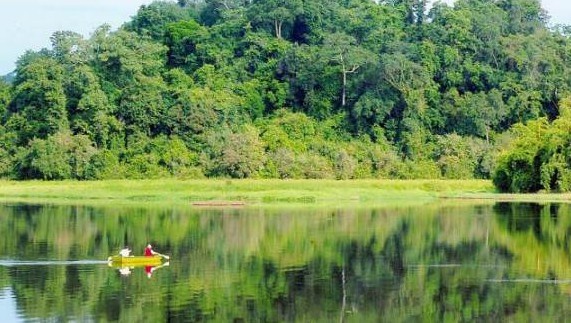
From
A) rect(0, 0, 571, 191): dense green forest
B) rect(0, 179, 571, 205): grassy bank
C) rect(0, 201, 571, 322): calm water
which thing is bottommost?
rect(0, 201, 571, 322): calm water

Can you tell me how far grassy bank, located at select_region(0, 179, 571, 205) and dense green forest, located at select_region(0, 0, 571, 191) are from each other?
6962mm

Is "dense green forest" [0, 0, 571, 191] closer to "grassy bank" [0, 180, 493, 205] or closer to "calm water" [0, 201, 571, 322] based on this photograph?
"grassy bank" [0, 180, 493, 205]

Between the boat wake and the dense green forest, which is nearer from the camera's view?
the boat wake

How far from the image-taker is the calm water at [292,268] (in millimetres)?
25609

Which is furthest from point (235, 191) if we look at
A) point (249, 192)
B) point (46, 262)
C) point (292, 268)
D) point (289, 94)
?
point (292, 268)

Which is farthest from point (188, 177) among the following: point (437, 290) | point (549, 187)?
point (437, 290)

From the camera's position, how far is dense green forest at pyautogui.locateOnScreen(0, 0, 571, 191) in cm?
7794

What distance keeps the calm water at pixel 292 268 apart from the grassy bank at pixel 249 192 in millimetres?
11556

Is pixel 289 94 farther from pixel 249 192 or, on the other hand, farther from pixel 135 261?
pixel 135 261

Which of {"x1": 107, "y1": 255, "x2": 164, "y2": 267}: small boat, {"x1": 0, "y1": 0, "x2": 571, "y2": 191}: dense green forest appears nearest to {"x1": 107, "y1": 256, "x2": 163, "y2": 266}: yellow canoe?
{"x1": 107, "y1": 255, "x2": 164, "y2": 267}: small boat

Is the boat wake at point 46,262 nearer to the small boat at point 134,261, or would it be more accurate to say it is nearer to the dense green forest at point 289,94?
the small boat at point 134,261

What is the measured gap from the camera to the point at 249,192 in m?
66.1

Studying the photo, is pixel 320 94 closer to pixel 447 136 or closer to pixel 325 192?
pixel 447 136

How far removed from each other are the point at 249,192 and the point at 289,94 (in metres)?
22.5
